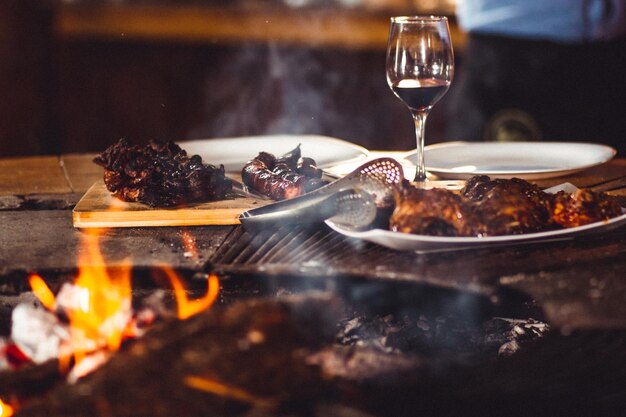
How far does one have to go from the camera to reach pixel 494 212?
1.71 m

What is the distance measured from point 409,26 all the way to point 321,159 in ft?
2.21

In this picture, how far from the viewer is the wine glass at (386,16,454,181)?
2.13m

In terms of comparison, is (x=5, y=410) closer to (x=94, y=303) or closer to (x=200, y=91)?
(x=94, y=303)

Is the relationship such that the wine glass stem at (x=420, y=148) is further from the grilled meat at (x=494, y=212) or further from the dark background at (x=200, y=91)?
the dark background at (x=200, y=91)

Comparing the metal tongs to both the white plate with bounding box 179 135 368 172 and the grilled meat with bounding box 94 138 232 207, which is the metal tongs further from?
the white plate with bounding box 179 135 368 172

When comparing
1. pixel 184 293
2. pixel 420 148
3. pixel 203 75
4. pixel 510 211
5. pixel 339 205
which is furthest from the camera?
pixel 203 75

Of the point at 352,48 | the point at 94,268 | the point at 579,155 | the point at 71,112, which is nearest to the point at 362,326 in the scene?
the point at 94,268

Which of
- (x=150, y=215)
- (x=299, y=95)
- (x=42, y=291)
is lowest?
(x=299, y=95)

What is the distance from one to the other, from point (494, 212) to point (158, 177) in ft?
3.01

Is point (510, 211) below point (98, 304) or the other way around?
the other way around

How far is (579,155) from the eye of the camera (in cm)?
271

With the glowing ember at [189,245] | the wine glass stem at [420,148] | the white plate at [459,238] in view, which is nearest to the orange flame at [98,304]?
the glowing ember at [189,245]

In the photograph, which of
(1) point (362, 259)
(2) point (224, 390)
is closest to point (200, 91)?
(1) point (362, 259)

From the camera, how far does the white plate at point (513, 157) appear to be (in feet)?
8.34
